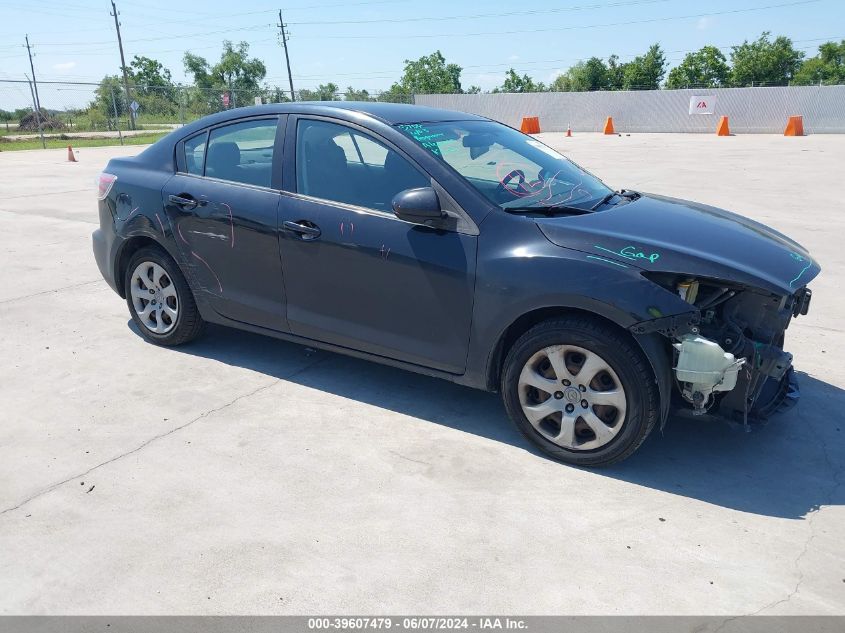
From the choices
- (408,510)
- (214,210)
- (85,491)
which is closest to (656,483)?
(408,510)

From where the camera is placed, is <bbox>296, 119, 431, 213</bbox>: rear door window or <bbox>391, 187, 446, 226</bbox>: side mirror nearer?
<bbox>391, 187, 446, 226</bbox>: side mirror

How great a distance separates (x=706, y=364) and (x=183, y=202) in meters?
3.40

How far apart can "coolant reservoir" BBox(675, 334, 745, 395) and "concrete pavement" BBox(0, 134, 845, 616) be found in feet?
1.87

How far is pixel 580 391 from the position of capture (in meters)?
3.52

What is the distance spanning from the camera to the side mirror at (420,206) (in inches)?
146

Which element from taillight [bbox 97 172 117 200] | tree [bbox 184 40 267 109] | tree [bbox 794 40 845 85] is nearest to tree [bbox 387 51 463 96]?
tree [bbox 184 40 267 109]

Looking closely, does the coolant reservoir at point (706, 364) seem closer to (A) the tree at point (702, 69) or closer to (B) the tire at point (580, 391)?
(B) the tire at point (580, 391)

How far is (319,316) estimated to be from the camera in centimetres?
430

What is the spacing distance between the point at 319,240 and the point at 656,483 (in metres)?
2.24

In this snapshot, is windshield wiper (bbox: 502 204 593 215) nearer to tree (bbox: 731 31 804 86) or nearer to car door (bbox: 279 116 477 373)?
car door (bbox: 279 116 477 373)

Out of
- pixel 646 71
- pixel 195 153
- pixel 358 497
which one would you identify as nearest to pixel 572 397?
pixel 358 497

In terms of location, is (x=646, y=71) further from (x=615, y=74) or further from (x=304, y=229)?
(x=304, y=229)

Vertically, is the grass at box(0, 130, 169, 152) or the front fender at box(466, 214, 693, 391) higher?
the grass at box(0, 130, 169, 152)

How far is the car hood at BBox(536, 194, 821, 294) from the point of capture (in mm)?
3348
